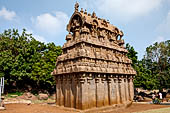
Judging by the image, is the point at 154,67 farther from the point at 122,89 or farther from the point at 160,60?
the point at 122,89

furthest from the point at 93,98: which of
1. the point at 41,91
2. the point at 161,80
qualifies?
the point at 161,80

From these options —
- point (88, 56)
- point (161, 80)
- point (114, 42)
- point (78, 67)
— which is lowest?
point (161, 80)

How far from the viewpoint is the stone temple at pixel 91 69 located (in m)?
14.5

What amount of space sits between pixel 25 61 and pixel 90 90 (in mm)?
22168

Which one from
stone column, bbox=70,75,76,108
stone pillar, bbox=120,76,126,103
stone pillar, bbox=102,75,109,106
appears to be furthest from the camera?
stone pillar, bbox=120,76,126,103

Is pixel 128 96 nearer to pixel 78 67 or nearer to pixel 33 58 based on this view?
pixel 78 67

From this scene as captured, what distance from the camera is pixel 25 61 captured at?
32281mm

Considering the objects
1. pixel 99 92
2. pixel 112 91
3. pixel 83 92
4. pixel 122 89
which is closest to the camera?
pixel 83 92

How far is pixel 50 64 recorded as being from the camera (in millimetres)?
33906

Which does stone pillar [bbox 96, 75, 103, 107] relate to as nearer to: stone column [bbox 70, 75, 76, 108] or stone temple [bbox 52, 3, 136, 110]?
stone temple [bbox 52, 3, 136, 110]

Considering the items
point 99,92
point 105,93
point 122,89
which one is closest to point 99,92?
point 99,92

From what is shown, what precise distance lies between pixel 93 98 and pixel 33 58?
21.9 m

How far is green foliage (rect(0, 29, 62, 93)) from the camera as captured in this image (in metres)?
30.3

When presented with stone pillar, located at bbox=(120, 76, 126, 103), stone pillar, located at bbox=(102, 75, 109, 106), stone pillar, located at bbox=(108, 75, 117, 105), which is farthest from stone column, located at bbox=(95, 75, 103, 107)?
stone pillar, located at bbox=(120, 76, 126, 103)
